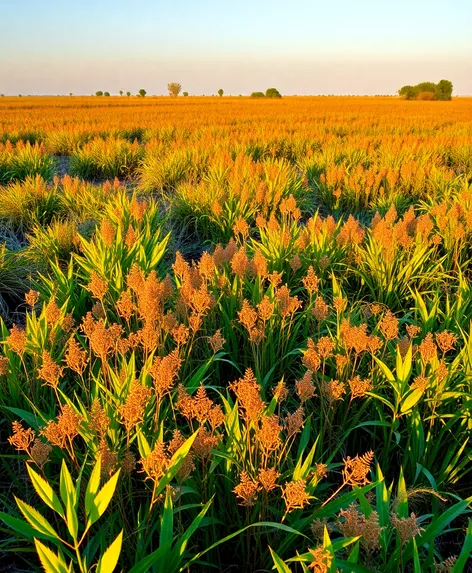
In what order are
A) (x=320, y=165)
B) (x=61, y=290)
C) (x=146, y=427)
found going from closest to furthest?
1. (x=146, y=427)
2. (x=61, y=290)
3. (x=320, y=165)

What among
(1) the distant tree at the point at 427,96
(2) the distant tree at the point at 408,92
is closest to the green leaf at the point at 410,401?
(1) the distant tree at the point at 427,96

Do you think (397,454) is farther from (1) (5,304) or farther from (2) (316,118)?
(2) (316,118)

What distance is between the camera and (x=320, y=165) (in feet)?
22.7

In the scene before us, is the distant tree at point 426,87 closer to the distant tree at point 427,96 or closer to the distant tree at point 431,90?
the distant tree at point 431,90

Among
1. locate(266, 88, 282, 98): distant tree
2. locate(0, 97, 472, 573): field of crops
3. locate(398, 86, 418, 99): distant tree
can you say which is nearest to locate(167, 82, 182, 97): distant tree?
locate(266, 88, 282, 98): distant tree

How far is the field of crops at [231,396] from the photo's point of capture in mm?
1087

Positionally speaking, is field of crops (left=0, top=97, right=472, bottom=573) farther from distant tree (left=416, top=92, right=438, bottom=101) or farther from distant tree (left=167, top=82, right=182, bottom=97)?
distant tree (left=167, top=82, right=182, bottom=97)

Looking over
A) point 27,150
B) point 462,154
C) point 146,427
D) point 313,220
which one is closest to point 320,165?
point 462,154

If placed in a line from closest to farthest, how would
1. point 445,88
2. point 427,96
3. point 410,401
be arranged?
point 410,401 < point 427,96 < point 445,88

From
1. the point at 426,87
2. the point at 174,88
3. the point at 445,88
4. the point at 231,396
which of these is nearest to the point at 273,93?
the point at 174,88

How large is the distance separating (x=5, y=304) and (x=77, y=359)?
2.38 meters

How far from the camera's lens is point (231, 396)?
224cm

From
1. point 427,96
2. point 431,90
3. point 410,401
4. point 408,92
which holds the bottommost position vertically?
point 410,401

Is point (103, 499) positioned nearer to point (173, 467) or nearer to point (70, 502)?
point (70, 502)
